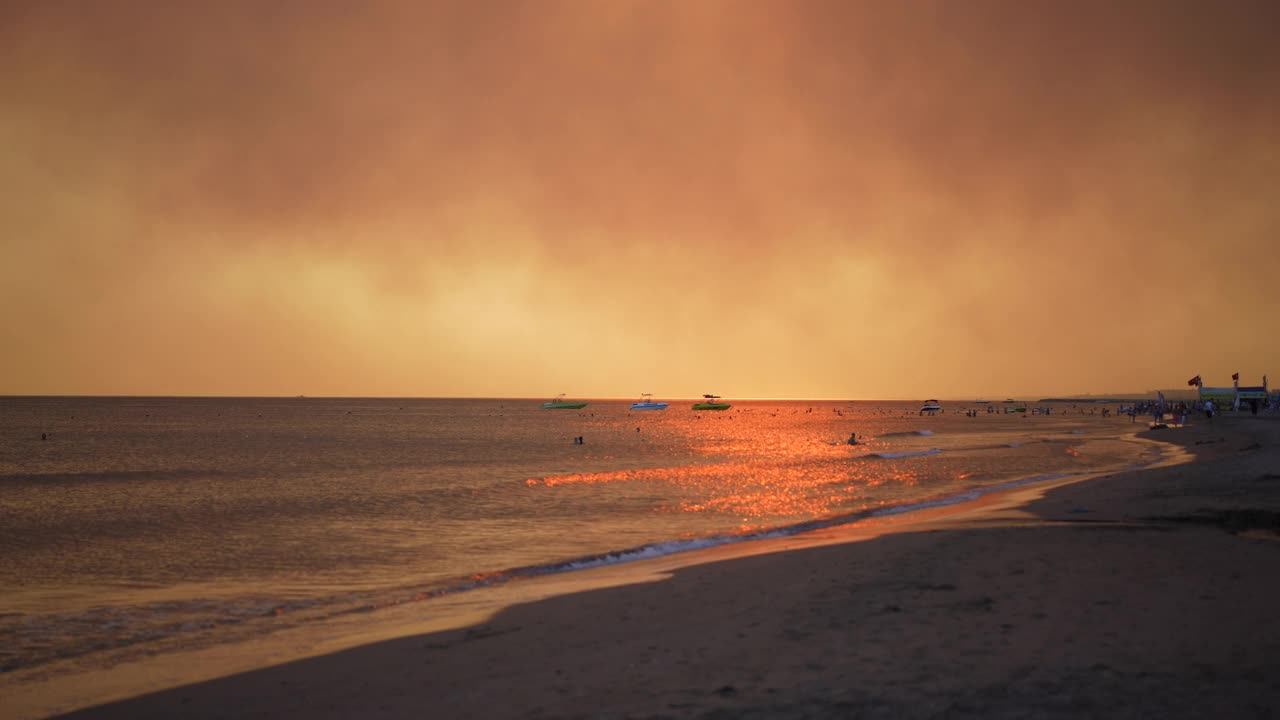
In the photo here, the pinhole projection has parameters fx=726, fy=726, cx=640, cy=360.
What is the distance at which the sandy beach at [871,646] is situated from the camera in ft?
22.8

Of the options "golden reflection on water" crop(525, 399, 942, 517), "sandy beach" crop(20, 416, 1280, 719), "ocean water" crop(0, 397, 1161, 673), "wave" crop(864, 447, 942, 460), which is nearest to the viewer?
"sandy beach" crop(20, 416, 1280, 719)

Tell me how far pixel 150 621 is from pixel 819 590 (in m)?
12.5

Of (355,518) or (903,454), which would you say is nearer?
(355,518)

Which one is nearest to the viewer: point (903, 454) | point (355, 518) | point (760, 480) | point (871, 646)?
point (871, 646)

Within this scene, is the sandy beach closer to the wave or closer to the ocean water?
the ocean water

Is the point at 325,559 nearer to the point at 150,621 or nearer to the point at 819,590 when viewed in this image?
the point at 150,621

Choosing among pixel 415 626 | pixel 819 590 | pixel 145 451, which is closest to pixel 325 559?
pixel 415 626

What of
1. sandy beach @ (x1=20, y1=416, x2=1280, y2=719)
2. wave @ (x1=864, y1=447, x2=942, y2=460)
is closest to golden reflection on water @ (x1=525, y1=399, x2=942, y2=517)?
wave @ (x1=864, y1=447, x2=942, y2=460)

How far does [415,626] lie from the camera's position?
12359 mm

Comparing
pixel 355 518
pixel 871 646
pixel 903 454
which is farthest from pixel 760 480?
pixel 871 646

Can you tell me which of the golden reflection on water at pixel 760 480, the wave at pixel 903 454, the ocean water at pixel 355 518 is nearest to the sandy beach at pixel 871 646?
the ocean water at pixel 355 518

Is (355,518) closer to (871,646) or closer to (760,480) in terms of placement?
(760,480)

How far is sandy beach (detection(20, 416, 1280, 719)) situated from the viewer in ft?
22.8

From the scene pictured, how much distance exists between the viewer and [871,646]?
864cm
